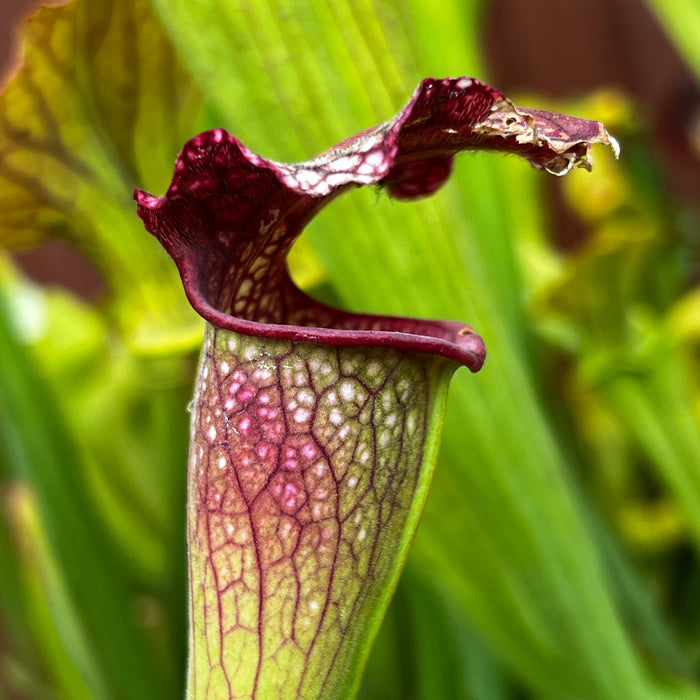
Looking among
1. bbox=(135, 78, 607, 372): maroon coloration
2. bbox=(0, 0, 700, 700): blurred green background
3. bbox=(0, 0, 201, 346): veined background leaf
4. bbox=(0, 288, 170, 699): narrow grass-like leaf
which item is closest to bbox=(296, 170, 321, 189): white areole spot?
bbox=(135, 78, 607, 372): maroon coloration

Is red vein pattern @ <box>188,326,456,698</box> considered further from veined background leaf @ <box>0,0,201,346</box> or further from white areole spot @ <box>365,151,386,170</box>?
veined background leaf @ <box>0,0,201,346</box>

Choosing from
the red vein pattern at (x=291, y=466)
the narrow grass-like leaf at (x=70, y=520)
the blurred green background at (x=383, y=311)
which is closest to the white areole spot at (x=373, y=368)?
the red vein pattern at (x=291, y=466)

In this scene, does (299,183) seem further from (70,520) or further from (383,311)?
(70,520)

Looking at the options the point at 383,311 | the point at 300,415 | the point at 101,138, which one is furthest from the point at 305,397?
the point at 101,138

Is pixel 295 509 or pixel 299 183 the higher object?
pixel 299 183

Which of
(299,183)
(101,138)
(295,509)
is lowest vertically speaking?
(295,509)

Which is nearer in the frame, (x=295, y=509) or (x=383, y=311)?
(x=295, y=509)
